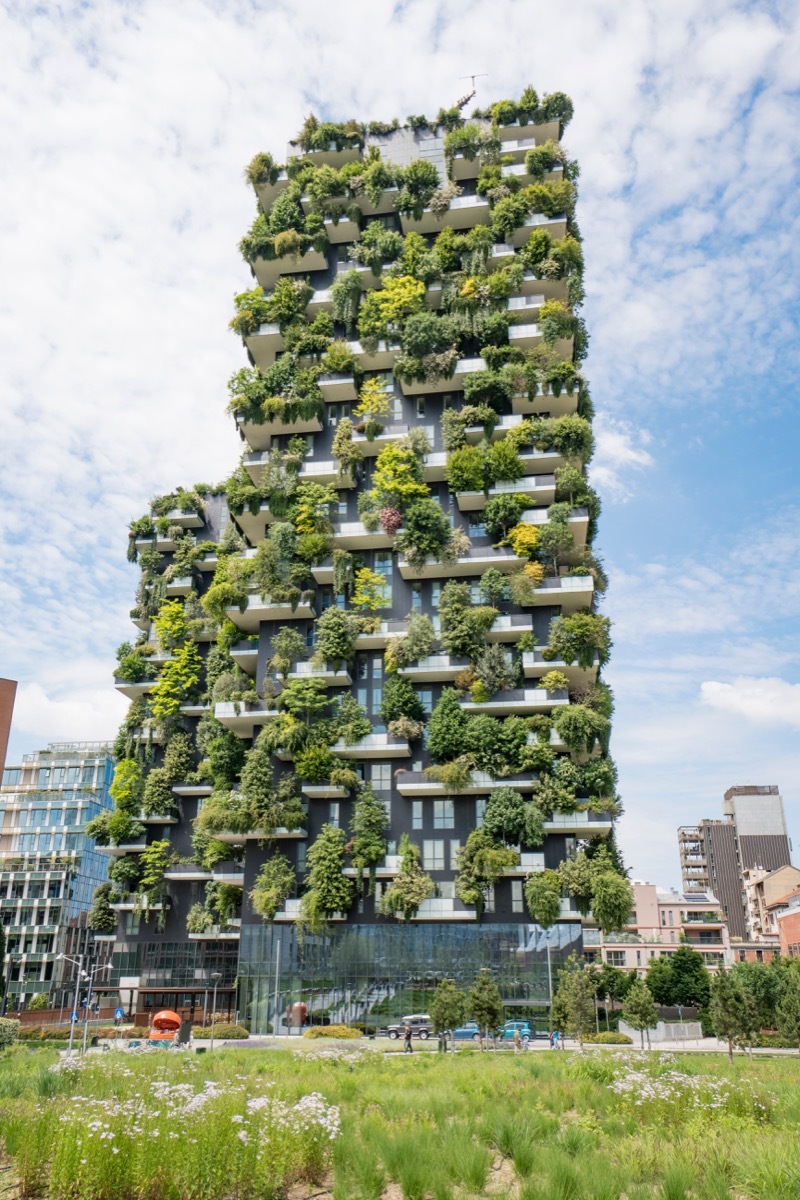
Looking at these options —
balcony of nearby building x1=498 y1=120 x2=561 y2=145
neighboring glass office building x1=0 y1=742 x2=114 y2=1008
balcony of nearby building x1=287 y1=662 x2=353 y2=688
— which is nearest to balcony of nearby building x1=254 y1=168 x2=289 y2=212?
balcony of nearby building x1=498 y1=120 x2=561 y2=145

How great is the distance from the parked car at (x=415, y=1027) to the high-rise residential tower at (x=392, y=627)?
1.15 metres

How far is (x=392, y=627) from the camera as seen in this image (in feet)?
178

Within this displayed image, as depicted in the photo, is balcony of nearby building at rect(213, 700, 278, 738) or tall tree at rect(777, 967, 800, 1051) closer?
tall tree at rect(777, 967, 800, 1051)

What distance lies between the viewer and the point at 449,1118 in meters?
16.9

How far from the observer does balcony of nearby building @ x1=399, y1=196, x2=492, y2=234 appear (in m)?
60.8

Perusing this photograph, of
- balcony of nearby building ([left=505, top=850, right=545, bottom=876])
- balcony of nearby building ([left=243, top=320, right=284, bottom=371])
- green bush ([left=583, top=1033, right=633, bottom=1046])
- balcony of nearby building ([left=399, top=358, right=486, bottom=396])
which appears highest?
balcony of nearby building ([left=243, top=320, right=284, bottom=371])

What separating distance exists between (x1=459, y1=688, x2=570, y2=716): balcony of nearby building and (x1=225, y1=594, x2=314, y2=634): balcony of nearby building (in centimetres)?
1109

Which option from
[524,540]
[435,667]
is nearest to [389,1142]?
[435,667]

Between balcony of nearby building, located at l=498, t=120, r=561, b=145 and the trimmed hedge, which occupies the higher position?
balcony of nearby building, located at l=498, t=120, r=561, b=145

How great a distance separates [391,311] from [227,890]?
36206mm

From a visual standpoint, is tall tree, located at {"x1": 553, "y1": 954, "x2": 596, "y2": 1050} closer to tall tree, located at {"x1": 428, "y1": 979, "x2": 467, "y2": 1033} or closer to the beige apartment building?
tall tree, located at {"x1": 428, "y1": 979, "x2": 467, "y2": 1033}

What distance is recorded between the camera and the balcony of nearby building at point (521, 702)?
5097 cm

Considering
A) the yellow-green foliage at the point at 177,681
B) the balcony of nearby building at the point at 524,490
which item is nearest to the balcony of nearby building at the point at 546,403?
the balcony of nearby building at the point at 524,490

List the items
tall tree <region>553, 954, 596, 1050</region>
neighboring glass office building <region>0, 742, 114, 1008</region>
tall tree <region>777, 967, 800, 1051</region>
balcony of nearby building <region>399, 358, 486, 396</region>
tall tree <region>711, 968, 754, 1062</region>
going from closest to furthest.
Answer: tall tree <region>711, 968, 754, 1062</region> < tall tree <region>553, 954, 596, 1050</region> < tall tree <region>777, 967, 800, 1051</region> < balcony of nearby building <region>399, 358, 486, 396</region> < neighboring glass office building <region>0, 742, 114, 1008</region>
